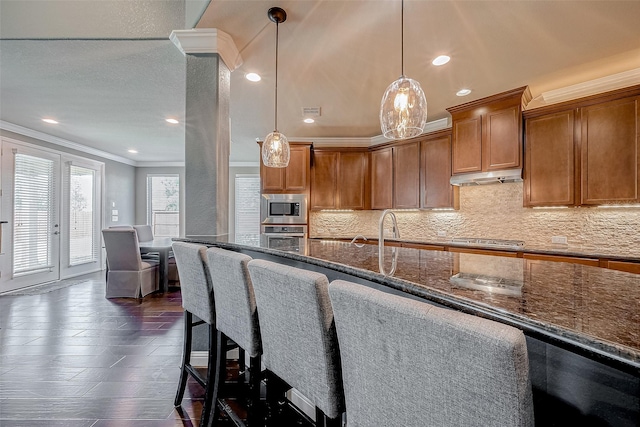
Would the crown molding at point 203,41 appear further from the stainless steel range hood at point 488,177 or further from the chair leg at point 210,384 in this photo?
the stainless steel range hood at point 488,177

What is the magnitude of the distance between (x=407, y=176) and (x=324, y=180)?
136cm

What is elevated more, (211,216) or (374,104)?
(374,104)

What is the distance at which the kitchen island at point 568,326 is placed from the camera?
49 cm

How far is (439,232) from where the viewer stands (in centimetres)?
439

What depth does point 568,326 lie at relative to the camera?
20.6 inches

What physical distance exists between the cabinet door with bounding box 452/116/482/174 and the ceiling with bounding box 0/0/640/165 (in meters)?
0.29

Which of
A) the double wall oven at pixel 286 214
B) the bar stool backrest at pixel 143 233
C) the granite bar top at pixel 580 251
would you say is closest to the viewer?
the granite bar top at pixel 580 251

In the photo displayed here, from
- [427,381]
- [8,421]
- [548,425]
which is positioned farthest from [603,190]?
[8,421]

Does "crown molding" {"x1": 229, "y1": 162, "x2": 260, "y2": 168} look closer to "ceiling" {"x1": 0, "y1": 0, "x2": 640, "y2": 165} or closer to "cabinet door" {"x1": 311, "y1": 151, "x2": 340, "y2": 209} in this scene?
"cabinet door" {"x1": 311, "y1": 151, "x2": 340, "y2": 209}

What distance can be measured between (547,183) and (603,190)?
447mm

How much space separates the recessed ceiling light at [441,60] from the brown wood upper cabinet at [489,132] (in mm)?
1095

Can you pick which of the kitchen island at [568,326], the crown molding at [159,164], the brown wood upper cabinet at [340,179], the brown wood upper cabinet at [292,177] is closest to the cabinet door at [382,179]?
the brown wood upper cabinet at [340,179]

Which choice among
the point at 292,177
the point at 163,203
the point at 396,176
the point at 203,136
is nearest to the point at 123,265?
the point at 292,177

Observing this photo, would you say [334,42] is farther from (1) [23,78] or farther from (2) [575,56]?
(1) [23,78]
